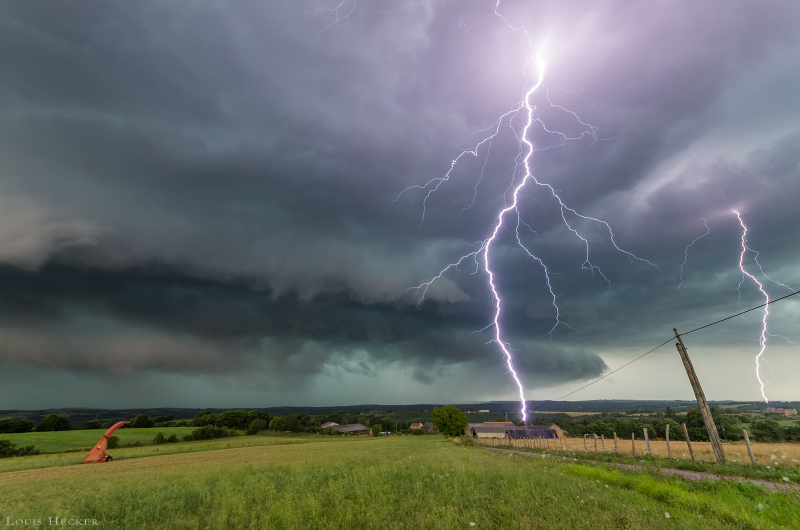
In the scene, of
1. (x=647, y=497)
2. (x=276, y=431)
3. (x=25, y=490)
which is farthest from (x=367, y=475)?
(x=276, y=431)

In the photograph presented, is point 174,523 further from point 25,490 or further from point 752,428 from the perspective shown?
point 752,428

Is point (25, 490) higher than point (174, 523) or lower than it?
lower

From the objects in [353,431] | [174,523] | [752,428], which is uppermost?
[174,523]

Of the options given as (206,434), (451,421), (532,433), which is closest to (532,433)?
(532,433)

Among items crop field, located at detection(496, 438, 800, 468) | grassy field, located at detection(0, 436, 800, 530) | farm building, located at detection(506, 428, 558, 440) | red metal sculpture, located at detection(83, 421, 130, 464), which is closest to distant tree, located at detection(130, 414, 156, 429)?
red metal sculpture, located at detection(83, 421, 130, 464)

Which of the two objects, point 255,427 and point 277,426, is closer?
point 255,427

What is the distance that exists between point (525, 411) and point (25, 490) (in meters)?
39.8

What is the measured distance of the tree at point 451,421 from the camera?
261ft

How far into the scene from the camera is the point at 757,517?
7.35 metres

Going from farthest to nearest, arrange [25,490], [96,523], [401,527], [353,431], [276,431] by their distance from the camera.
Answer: [353,431], [276,431], [25,490], [96,523], [401,527]

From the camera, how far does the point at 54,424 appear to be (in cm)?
7125

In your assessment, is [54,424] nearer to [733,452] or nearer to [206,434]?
[206,434]

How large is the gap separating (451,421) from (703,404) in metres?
70.2

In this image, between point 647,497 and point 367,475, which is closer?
point 647,497
